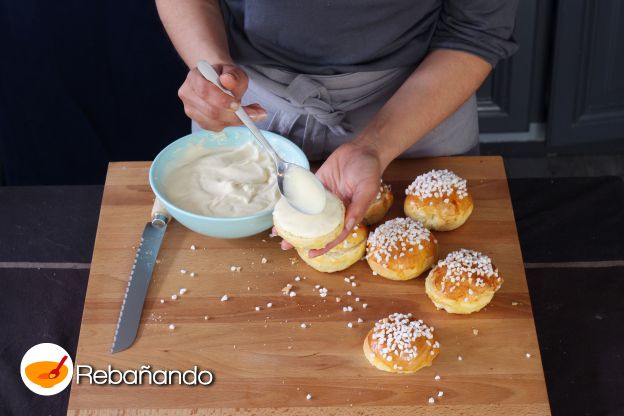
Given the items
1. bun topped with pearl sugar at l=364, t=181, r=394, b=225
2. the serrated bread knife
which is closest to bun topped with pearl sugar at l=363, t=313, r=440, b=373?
bun topped with pearl sugar at l=364, t=181, r=394, b=225

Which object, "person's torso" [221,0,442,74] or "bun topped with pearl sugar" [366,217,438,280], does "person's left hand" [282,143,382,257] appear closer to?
"bun topped with pearl sugar" [366,217,438,280]

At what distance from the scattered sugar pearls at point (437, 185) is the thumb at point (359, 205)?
0.16 meters

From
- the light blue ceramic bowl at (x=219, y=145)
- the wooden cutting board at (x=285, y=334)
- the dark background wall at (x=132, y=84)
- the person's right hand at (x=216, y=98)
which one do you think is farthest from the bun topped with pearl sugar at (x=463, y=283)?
the dark background wall at (x=132, y=84)

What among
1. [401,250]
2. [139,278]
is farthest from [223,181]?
[401,250]

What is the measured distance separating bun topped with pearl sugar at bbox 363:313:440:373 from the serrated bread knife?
40 centimetres

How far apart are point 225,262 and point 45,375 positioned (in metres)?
0.38

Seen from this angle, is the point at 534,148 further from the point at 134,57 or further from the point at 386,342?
the point at 386,342

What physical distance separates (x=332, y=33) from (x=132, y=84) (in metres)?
1.21

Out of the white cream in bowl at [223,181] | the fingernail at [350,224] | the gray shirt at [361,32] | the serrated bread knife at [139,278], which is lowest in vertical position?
the serrated bread knife at [139,278]

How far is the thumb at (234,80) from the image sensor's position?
129 centimetres

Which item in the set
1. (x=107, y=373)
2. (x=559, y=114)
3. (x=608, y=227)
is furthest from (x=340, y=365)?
(x=559, y=114)

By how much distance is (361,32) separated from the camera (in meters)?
1.54

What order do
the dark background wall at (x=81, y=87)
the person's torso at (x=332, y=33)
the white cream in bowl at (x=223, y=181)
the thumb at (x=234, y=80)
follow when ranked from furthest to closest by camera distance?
1. the dark background wall at (x=81, y=87)
2. the person's torso at (x=332, y=33)
3. the white cream in bowl at (x=223, y=181)
4. the thumb at (x=234, y=80)

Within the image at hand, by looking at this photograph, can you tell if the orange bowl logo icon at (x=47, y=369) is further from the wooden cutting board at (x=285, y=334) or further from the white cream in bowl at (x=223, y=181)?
the white cream in bowl at (x=223, y=181)
